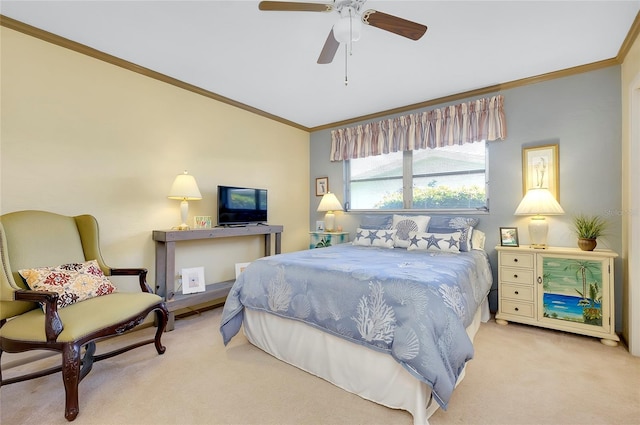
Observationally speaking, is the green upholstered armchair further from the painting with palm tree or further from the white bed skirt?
the painting with palm tree

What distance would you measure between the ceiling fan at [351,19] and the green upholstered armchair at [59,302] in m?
2.16

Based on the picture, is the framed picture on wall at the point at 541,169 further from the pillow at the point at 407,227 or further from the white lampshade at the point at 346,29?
the white lampshade at the point at 346,29

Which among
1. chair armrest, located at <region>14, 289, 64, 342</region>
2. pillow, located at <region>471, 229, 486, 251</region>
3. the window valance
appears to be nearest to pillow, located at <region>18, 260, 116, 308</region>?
chair armrest, located at <region>14, 289, 64, 342</region>

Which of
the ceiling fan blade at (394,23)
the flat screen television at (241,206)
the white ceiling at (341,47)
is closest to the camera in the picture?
the ceiling fan blade at (394,23)

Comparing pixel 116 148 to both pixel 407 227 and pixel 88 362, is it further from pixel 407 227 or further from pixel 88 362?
pixel 407 227

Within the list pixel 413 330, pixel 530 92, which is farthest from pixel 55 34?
pixel 530 92

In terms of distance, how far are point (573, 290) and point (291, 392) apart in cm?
266

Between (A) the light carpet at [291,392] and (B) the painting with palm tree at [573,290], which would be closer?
(A) the light carpet at [291,392]

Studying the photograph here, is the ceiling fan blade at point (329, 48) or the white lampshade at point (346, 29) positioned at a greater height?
the ceiling fan blade at point (329, 48)

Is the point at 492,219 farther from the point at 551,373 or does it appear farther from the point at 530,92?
the point at 551,373

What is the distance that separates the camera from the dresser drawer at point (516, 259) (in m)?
2.78

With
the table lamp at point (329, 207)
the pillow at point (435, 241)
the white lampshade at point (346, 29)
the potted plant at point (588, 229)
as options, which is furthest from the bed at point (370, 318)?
the table lamp at point (329, 207)

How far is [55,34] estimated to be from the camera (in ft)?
7.74

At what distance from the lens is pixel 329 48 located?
2059 millimetres
